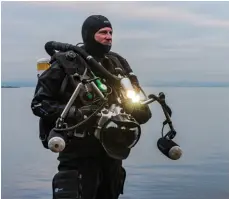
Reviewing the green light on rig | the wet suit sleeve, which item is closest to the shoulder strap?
the green light on rig

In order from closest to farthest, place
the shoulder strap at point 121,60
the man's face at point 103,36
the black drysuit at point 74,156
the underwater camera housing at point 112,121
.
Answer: the underwater camera housing at point 112,121 → the black drysuit at point 74,156 → the man's face at point 103,36 → the shoulder strap at point 121,60

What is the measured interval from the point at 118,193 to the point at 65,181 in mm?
300

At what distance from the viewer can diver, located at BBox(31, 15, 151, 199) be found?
3014 mm

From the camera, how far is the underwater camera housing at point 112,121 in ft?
9.57

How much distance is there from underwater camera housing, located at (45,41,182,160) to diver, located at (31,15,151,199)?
0.04 m

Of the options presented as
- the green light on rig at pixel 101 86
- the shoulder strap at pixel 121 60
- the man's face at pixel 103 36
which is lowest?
the green light on rig at pixel 101 86

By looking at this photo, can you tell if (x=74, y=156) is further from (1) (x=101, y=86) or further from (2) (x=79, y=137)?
(1) (x=101, y=86)

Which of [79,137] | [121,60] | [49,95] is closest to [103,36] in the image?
[121,60]

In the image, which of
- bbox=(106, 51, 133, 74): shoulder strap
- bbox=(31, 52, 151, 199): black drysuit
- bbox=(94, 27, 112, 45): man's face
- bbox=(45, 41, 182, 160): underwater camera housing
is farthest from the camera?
bbox=(106, 51, 133, 74): shoulder strap

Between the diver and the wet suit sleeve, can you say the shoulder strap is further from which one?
the wet suit sleeve

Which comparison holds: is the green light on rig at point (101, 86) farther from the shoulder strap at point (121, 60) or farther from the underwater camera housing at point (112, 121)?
the shoulder strap at point (121, 60)

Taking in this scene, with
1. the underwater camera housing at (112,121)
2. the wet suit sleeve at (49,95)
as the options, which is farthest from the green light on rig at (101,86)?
the wet suit sleeve at (49,95)

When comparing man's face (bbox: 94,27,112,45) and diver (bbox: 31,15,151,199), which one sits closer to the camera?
diver (bbox: 31,15,151,199)

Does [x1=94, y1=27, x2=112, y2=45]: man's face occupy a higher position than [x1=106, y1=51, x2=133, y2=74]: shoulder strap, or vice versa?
[x1=94, y1=27, x2=112, y2=45]: man's face
